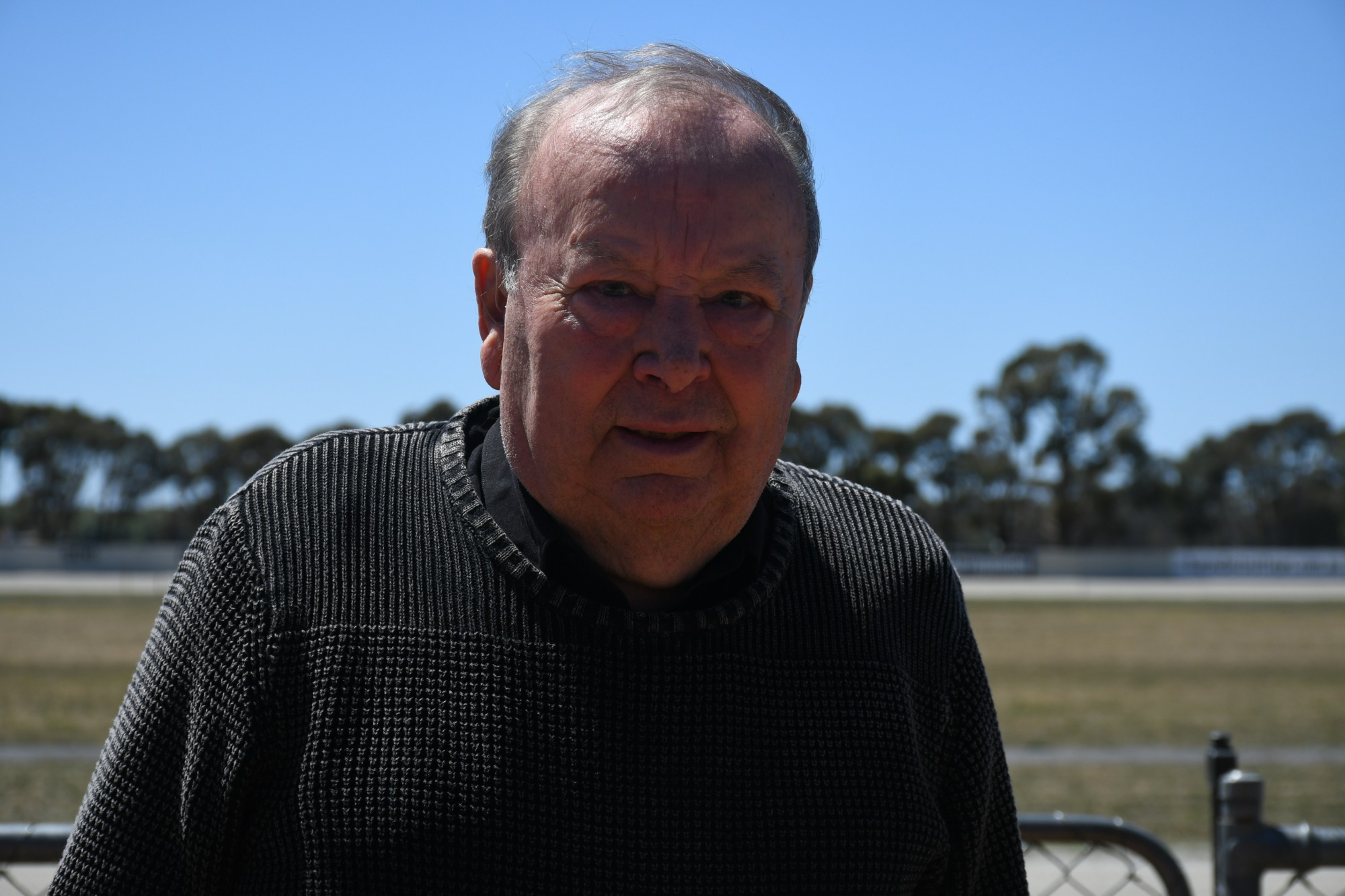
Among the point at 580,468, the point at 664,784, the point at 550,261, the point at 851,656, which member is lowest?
the point at 664,784

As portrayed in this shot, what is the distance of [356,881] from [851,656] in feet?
2.37

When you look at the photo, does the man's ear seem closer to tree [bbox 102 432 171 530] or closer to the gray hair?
the gray hair

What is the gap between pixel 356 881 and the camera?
1519mm

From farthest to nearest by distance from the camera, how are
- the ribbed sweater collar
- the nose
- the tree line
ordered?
the tree line < the ribbed sweater collar < the nose

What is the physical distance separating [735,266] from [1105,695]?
1542 centimetres

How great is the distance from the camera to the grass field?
8867 mm

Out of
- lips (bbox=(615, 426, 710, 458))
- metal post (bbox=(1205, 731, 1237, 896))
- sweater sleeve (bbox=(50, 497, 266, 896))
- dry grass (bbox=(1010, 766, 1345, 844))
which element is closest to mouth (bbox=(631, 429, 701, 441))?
lips (bbox=(615, 426, 710, 458))

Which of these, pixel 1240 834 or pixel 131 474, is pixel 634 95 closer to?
pixel 1240 834

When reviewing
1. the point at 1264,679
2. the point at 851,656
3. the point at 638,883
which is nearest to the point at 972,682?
the point at 851,656

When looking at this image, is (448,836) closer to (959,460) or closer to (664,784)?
(664,784)

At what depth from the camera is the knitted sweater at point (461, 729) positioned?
155 centimetres

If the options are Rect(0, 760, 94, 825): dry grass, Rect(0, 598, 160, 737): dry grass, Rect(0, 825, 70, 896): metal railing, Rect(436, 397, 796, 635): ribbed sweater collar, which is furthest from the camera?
Rect(0, 598, 160, 737): dry grass

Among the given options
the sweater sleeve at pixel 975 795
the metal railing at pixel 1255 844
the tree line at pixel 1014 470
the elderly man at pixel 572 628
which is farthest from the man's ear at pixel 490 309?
the tree line at pixel 1014 470

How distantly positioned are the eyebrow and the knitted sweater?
15.7 inches
